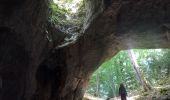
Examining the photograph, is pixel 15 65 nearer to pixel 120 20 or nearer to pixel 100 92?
pixel 120 20

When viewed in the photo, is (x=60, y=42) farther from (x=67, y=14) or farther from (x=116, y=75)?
(x=116, y=75)

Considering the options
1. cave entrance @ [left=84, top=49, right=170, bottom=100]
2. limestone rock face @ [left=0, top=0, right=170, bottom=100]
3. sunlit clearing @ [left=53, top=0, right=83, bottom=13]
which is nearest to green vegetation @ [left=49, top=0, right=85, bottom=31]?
sunlit clearing @ [left=53, top=0, right=83, bottom=13]

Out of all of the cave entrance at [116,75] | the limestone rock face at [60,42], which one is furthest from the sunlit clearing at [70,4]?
the cave entrance at [116,75]

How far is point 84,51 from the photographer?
8.31 m

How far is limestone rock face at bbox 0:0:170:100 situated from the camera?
636 centimetres

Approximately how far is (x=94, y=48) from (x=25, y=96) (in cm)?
276

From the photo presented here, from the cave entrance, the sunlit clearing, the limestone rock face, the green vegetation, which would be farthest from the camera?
the cave entrance

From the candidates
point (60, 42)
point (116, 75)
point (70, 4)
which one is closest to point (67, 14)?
point (70, 4)

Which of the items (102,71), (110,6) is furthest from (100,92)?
(110,6)

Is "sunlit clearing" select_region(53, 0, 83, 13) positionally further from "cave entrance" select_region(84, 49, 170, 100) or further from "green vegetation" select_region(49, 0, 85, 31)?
"cave entrance" select_region(84, 49, 170, 100)

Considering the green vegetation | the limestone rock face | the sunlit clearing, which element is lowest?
the limestone rock face

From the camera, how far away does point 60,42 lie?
26.4 ft

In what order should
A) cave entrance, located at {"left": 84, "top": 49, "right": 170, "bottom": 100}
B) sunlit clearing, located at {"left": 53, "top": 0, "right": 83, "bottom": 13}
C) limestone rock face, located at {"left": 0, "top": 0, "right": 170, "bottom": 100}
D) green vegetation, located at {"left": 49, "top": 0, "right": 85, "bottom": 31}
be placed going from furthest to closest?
1. cave entrance, located at {"left": 84, "top": 49, "right": 170, "bottom": 100}
2. sunlit clearing, located at {"left": 53, "top": 0, "right": 83, "bottom": 13}
3. green vegetation, located at {"left": 49, "top": 0, "right": 85, "bottom": 31}
4. limestone rock face, located at {"left": 0, "top": 0, "right": 170, "bottom": 100}

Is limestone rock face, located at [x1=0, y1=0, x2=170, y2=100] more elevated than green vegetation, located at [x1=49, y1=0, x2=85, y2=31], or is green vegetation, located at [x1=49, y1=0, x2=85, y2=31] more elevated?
green vegetation, located at [x1=49, y1=0, x2=85, y2=31]
